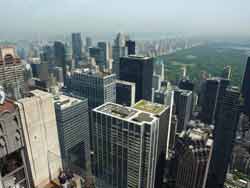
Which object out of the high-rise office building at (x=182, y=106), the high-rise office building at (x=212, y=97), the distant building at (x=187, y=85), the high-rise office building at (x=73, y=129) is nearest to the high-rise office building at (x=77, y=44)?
the distant building at (x=187, y=85)

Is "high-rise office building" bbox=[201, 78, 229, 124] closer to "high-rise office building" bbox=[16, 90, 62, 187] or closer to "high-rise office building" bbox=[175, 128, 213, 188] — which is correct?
"high-rise office building" bbox=[175, 128, 213, 188]

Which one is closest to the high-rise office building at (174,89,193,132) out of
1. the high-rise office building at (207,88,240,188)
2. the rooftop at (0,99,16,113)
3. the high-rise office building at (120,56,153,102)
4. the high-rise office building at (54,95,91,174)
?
the high-rise office building at (120,56,153,102)

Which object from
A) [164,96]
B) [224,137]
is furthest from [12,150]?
[164,96]

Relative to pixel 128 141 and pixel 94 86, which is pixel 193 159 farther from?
pixel 94 86

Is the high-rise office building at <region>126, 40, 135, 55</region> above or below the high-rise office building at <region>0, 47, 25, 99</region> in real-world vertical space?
above

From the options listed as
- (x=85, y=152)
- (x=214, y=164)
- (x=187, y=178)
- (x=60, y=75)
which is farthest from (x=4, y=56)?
(x=214, y=164)
